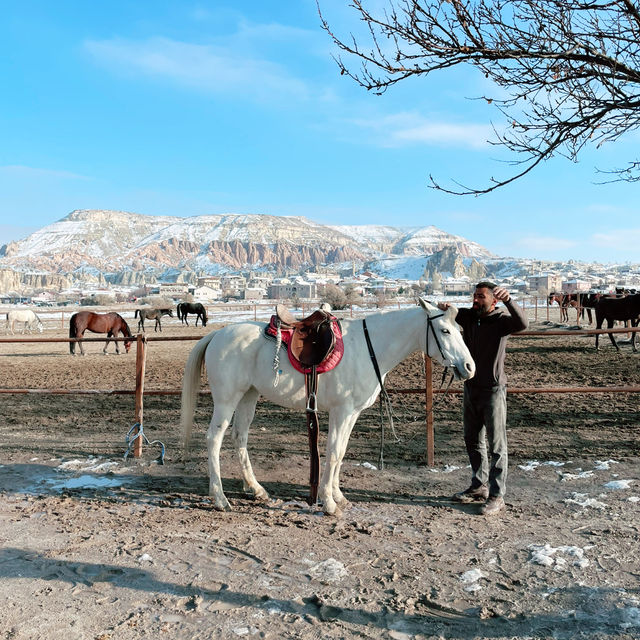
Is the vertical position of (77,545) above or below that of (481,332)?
below

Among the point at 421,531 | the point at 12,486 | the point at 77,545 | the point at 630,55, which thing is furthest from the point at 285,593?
the point at 630,55

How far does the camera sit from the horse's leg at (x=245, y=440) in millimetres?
4684

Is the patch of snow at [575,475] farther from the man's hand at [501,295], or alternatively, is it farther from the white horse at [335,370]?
the man's hand at [501,295]

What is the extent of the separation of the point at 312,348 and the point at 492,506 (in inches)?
75.6

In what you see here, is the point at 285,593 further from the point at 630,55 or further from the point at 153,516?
the point at 630,55

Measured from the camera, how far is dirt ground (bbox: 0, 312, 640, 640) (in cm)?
282

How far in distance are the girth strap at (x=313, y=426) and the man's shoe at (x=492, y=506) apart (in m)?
1.36

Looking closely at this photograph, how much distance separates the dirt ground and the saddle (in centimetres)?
56

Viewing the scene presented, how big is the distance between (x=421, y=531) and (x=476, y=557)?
53 cm

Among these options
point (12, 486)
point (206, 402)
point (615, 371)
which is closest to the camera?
point (12, 486)

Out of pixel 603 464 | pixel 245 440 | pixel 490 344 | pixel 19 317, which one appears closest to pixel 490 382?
pixel 490 344

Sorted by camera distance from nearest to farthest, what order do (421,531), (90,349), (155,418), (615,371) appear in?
1. (421,531)
2. (155,418)
3. (615,371)
4. (90,349)

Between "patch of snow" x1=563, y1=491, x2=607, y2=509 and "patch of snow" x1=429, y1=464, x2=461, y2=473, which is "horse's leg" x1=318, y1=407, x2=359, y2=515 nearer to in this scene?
"patch of snow" x1=429, y1=464, x2=461, y2=473

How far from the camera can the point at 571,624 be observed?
276cm
